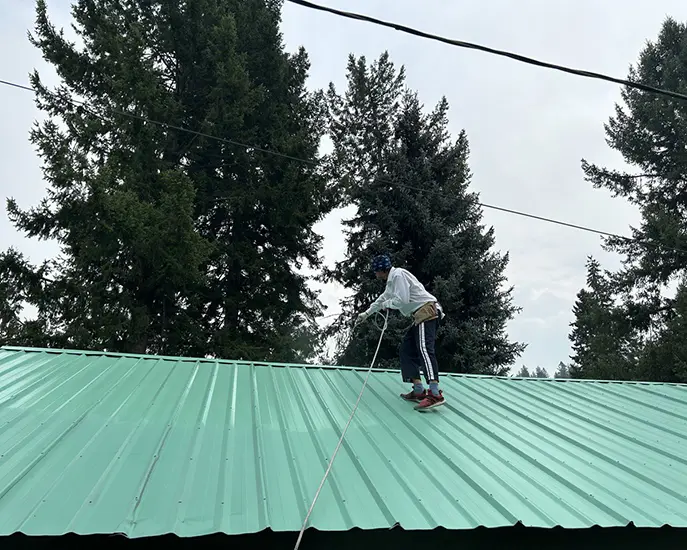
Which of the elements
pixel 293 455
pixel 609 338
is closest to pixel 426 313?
pixel 293 455

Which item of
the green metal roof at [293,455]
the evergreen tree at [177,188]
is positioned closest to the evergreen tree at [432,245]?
the evergreen tree at [177,188]

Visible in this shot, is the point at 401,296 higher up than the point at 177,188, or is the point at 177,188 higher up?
the point at 177,188

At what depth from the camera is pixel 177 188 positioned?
14953 mm

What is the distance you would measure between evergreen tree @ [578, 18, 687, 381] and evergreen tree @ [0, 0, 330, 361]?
12.2 metres

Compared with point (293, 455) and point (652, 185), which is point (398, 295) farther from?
point (652, 185)

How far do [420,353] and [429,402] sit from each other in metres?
0.47

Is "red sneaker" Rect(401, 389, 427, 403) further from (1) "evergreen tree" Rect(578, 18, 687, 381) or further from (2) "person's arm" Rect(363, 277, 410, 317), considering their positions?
(1) "evergreen tree" Rect(578, 18, 687, 381)

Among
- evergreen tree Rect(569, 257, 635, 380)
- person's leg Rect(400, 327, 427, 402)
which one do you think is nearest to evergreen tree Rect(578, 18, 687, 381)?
evergreen tree Rect(569, 257, 635, 380)

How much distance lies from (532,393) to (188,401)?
4.02 meters

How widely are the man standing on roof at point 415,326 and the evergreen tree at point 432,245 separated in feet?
32.0

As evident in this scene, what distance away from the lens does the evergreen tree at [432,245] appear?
15094mm

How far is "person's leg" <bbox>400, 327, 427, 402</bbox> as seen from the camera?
16.9 ft

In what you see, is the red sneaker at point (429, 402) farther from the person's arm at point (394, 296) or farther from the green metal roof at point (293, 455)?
the person's arm at point (394, 296)

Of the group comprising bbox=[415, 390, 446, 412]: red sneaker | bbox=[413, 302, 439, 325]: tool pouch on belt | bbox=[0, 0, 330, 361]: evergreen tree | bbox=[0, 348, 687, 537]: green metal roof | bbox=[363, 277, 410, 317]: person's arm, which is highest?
bbox=[0, 0, 330, 361]: evergreen tree
